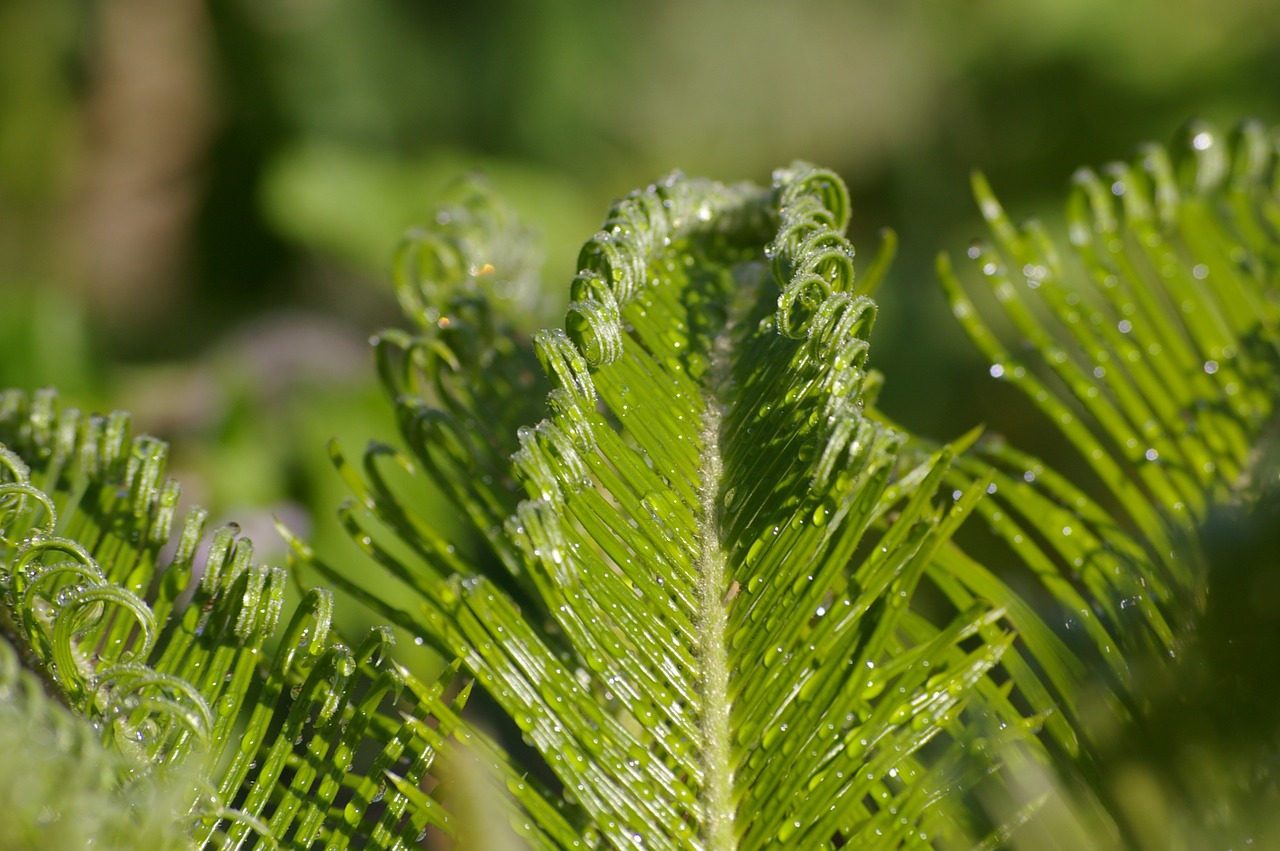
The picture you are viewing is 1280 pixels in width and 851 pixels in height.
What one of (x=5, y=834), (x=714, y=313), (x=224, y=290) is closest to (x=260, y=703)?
(x=5, y=834)

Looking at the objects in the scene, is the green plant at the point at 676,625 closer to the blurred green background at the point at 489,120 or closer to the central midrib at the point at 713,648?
the central midrib at the point at 713,648

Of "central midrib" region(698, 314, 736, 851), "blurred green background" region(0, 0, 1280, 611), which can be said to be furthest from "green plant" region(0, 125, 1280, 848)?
"blurred green background" region(0, 0, 1280, 611)

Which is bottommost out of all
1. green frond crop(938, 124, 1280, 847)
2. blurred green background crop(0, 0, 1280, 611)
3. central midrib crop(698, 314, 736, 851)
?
central midrib crop(698, 314, 736, 851)

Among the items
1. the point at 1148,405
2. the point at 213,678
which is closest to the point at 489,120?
the point at 1148,405

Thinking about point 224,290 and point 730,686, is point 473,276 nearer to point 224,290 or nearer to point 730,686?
point 730,686

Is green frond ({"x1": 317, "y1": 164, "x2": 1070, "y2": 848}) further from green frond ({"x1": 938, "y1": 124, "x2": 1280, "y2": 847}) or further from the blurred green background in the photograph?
the blurred green background

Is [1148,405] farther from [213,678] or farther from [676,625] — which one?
[213,678]
